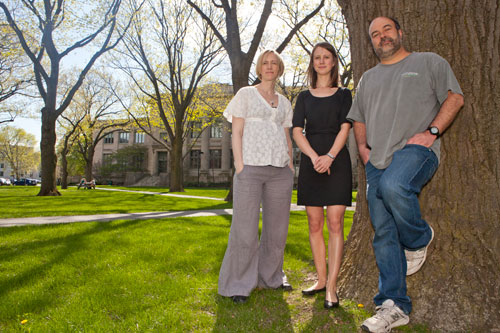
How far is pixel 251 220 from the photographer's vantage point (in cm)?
329

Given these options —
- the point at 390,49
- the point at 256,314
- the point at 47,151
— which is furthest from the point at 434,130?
the point at 47,151

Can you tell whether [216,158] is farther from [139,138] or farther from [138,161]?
[139,138]

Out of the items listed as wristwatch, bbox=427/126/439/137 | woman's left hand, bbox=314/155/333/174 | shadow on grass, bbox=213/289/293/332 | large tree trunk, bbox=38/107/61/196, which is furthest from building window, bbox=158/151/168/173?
wristwatch, bbox=427/126/439/137

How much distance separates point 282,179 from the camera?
11.2 ft

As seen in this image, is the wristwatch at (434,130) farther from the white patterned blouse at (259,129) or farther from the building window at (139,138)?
the building window at (139,138)

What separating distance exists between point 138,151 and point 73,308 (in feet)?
173

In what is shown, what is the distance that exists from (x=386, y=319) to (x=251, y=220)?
140 cm

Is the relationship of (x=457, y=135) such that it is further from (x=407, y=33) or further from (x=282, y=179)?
(x=282, y=179)

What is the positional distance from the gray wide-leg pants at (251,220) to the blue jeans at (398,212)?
0.94m

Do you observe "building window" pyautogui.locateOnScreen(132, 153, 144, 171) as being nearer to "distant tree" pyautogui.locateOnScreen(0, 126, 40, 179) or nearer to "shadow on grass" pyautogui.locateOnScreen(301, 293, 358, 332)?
"distant tree" pyautogui.locateOnScreen(0, 126, 40, 179)

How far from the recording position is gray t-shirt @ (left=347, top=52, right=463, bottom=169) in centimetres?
244

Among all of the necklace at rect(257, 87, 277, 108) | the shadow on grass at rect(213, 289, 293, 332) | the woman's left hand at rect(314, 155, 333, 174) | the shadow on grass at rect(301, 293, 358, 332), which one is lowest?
the shadow on grass at rect(213, 289, 293, 332)

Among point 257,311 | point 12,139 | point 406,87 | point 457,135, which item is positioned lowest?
point 257,311

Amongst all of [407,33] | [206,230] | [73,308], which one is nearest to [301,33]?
[206,230]
